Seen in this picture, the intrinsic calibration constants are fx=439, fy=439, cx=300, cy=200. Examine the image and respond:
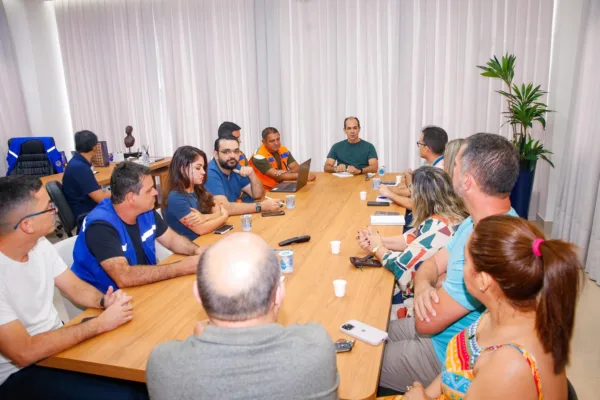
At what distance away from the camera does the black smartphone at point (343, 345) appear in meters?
1.52

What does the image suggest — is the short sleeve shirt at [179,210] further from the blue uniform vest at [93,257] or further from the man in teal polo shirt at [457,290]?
the man in teal polo shirt at [457,290]

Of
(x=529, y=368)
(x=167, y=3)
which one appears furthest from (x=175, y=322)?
(x=167, y=3)

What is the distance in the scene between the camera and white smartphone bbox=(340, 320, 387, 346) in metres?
1.59

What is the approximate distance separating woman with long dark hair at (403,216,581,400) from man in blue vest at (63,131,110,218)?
12.4 feet

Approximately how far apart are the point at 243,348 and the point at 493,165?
1.37m

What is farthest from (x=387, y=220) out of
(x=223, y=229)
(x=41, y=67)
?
(x=41, y=67)

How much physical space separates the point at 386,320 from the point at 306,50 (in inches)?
190

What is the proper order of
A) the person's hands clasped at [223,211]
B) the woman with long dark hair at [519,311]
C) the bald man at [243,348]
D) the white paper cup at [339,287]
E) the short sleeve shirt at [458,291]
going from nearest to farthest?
the bald man at [243,348]
the woman with long dark hair at [519,311]
the short sleeve shirt at [458,291]
the white paper cup at [339,287]
the person's hands clasped at [223,211]

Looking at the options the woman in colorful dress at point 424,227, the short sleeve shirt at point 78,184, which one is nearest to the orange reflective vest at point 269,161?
the short sleeve shirt at point 78,184

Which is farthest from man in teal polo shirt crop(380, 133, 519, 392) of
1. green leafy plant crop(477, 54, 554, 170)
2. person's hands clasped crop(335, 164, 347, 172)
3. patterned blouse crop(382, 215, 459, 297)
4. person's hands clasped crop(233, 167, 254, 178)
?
green leafy plant crop(477, 54, 554, 170)

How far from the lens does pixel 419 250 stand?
2293 mm

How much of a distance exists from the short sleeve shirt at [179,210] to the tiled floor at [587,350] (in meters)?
2.35

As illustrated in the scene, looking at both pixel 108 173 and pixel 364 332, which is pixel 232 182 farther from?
pixel 364 332

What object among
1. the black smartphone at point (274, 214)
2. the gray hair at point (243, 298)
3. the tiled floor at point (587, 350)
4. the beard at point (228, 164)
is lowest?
the tiled floor at point (587, 350)
